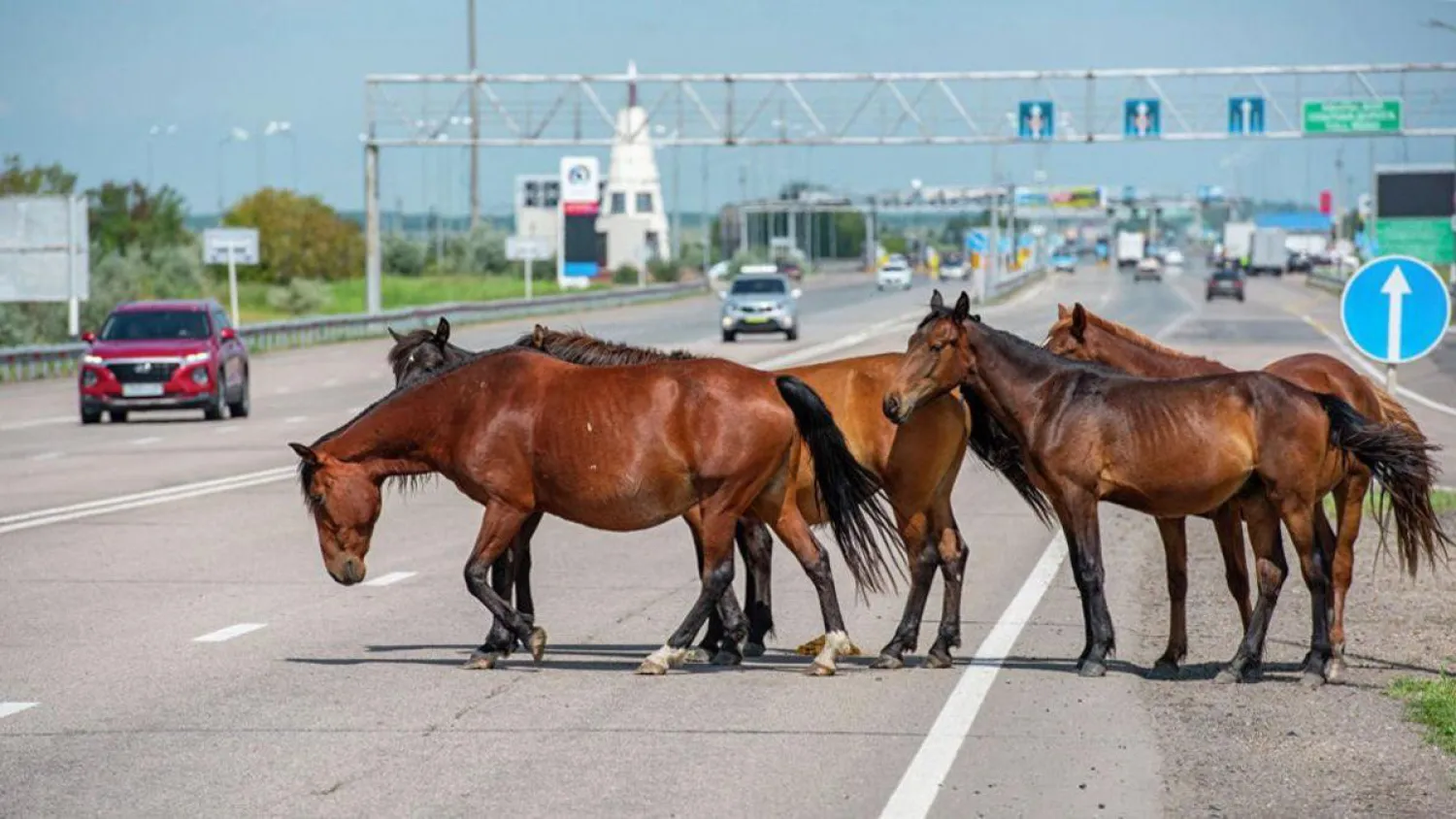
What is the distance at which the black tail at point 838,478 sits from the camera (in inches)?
474

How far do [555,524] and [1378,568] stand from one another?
696cm

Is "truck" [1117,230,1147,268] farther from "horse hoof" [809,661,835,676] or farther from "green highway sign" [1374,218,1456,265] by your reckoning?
"horse hoof" [809,661,835,676]

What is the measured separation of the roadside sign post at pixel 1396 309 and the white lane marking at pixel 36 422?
72.3 feet

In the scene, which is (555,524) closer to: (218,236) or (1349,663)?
(1349,663)

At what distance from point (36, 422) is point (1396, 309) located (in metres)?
23.8

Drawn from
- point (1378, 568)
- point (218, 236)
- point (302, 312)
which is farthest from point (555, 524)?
point (302, 312)

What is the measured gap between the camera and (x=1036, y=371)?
12.1 m

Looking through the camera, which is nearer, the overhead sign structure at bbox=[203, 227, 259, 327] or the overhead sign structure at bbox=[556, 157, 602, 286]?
the overhead sign structure at bbox=[203, 227, 259, 327]

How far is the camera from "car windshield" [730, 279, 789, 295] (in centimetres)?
6531

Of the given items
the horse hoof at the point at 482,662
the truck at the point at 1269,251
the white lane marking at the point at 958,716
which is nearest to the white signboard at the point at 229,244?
the white lane marking at the point at 958,716

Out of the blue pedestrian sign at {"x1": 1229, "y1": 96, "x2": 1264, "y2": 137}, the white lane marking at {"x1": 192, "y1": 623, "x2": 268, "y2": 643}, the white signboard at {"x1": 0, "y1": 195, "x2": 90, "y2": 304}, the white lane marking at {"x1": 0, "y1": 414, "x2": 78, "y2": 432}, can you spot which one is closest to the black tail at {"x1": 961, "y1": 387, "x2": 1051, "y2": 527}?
the white lane marking at {"x1": 192, "y1": 623, "x2": 268, "y2": 643}

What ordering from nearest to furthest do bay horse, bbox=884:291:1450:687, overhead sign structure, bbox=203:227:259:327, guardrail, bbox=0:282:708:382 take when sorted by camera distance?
bay horse, bbox=884:291:1450:687, guardrail, bbox=0:282:708:382, overhead sign structure, bbox=203:227:259:327

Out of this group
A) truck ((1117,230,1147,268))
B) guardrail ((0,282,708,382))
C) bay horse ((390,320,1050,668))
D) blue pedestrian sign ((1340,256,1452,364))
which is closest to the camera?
bay horse ((390,320,1050,668))

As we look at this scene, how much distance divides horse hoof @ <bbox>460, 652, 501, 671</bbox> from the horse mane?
1.63 metres
